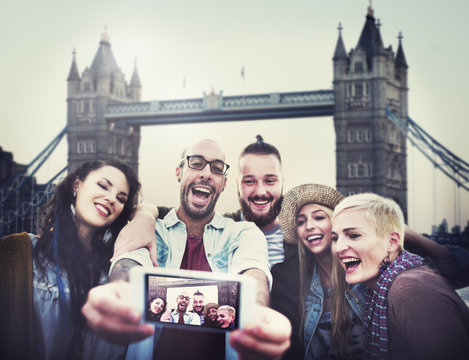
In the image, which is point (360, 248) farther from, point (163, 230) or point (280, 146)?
point (163, 230)

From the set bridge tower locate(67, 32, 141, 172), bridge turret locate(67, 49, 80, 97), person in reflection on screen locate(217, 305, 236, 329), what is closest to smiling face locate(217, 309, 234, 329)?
person in reflection on screen locate(217, 305, 236, 329)

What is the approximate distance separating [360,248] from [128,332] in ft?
5.00

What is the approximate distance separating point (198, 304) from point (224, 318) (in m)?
0.18

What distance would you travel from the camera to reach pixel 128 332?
2.80m

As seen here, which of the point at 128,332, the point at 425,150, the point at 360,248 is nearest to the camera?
the point at 128,332

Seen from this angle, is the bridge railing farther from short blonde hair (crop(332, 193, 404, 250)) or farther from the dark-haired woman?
short blonde hair (crop(332, 193, 404, 250))

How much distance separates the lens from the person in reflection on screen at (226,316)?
9.16 ft

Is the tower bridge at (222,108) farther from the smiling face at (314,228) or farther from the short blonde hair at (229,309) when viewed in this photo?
the short blonde hair at (229,309)

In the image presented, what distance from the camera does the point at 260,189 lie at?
3.28m

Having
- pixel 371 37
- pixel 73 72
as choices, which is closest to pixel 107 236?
pixel 73 72

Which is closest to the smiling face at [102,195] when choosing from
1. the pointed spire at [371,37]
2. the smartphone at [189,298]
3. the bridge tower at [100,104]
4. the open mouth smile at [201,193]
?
the bridge tower at [100,104]

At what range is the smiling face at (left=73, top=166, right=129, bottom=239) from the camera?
11.0ft

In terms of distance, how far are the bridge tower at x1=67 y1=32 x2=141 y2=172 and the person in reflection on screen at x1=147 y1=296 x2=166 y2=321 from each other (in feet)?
4.30

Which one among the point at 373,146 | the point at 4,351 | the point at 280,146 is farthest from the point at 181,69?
the point at 4,351
